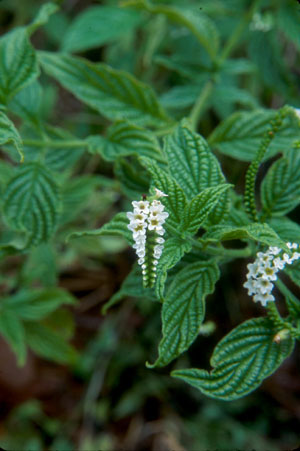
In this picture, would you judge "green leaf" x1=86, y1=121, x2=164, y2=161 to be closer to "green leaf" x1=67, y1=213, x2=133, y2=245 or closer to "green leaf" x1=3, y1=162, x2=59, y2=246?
"green leaf" x1=3, y1=162, x2=59, y2=246

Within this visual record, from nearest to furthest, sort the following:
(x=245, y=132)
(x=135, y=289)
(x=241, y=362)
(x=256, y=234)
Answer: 1. (x=256, y=234)
2. (x=241, y=362)
3. (x=135, y=289)
4. (x=245, y=132)

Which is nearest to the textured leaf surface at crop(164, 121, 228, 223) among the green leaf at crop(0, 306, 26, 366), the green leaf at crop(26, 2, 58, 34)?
the green leaf at crop(26, 2, 58, 34)

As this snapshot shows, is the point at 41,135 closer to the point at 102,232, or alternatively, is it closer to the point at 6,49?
the point at 6,49

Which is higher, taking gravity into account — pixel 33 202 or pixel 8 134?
pixel 8 134

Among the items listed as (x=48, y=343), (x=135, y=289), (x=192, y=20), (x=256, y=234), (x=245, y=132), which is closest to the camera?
(x=256, y=234)

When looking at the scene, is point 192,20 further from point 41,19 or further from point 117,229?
point 117,229

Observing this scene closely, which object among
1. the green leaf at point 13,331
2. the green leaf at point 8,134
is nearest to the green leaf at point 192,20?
the green leaf at point 8,134

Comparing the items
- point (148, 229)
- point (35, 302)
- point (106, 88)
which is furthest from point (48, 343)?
point (148, 229)
